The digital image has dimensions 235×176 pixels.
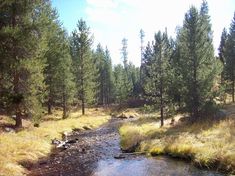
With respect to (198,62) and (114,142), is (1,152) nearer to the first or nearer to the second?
(114,142)

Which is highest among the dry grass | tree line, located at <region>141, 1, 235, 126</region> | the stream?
tree line, located at <region>141, 1, 235, 126</region>

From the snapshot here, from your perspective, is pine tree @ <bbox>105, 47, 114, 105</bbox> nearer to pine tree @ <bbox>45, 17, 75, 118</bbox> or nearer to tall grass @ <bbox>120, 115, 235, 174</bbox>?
pine tree @ <bbox>45, 17, 75, 118</bbox>

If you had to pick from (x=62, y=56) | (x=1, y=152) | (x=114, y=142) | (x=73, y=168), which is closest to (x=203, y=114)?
(x=114, y=142)

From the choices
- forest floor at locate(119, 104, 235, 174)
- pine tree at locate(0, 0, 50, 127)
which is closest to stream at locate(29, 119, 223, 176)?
forest floor at locate(119, 104, 235, 174)

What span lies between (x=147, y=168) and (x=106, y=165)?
3273 millimetres

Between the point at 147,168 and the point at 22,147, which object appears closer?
the point at 147,168

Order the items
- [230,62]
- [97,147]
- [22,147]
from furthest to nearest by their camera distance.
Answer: [230,62], [97,147], [22,147]

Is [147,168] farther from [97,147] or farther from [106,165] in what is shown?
[97,147]

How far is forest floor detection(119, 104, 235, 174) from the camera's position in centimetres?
2067

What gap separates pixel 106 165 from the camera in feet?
78.5

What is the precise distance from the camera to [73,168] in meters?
23.4

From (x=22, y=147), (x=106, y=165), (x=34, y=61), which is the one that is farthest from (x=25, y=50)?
(x=106, y=165)

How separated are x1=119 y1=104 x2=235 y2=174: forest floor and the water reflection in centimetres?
86

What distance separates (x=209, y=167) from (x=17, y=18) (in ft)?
76.8
